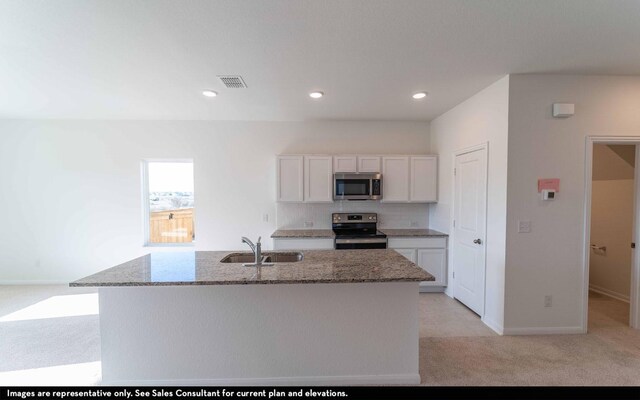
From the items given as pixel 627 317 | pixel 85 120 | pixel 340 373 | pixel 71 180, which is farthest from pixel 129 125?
pixel 627 317

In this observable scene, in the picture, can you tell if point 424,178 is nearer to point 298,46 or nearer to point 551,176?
point 551,176

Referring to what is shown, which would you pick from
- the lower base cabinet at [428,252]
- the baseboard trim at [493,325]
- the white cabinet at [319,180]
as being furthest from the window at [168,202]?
the baseboard trim at [493,325]

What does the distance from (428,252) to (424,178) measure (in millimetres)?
1182

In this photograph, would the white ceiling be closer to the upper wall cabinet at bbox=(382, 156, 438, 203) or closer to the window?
the upper wall cabinet at bbox=(382, 156, 438, 203)

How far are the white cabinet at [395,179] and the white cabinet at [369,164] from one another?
0.38ft

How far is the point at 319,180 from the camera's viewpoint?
4.33m

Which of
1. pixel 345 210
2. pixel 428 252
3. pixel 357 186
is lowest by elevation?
pixel 428 252

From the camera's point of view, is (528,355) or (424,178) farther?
(424,178)

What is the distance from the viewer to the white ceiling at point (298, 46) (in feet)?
5.86

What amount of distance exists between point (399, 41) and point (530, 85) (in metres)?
1.69

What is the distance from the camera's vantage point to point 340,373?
2066 millimetres

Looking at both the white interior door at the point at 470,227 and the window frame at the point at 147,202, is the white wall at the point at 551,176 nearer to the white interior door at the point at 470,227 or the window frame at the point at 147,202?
the white interior door at the point at 470,227

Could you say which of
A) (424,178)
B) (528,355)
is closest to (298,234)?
(424,178)
